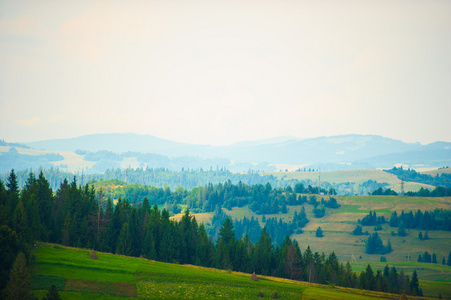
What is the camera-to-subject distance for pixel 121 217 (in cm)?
15212

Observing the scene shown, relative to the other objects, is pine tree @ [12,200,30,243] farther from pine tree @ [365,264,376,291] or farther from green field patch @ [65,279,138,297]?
pine tree @ [365,264,376,291]

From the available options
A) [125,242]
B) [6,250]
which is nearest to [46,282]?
[6,250]

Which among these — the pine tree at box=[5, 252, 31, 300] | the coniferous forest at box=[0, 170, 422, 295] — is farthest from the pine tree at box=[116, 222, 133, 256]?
A: the pine tree at box=[5, 252, 31, 300]

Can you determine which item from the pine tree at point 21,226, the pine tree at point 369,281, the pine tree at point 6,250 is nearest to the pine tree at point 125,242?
the pine tree at point 21,226

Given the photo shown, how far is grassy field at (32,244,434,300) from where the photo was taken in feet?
274

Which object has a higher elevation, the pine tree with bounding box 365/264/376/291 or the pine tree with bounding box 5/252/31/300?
the pine tree with bounding box 5/252/31/300

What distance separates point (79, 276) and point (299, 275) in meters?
83.1

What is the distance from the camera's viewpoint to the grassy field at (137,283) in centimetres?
8338

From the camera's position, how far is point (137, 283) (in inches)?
3627

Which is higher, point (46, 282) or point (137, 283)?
point (46, 282)

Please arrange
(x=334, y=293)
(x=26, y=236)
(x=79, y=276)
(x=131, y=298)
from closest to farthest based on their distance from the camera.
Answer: (x=131, y=298), (x=79, y=276), (x=26, y=236), (x=334, y=293)

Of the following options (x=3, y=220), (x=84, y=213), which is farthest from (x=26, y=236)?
(x=84, y=213)

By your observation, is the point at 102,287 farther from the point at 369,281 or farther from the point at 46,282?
the point at 369,281

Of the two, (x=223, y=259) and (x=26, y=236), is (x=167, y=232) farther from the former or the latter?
(x=26, y=236)
